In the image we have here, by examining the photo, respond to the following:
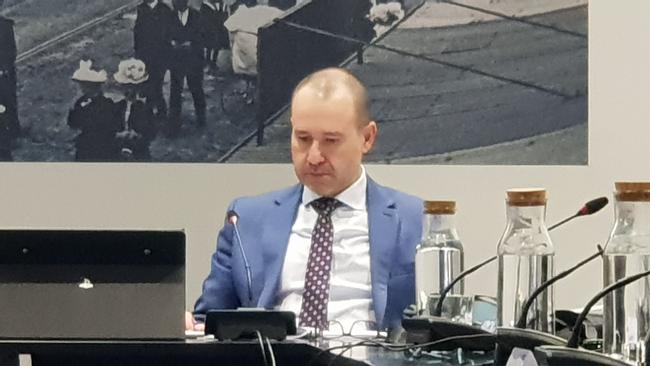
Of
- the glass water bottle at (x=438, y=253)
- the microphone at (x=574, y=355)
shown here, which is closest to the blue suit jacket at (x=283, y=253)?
the glass water bottle at (x=438, y=253)

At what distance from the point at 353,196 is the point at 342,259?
0.19 meters

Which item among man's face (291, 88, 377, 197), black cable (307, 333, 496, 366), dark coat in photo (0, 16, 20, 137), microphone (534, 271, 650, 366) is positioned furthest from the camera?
dark coat in photo (0, 16, 20, 137)

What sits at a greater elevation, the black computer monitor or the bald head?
the bald head

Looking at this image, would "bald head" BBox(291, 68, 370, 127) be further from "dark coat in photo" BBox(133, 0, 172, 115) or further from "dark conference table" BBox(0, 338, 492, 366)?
"dark conference table" BBox(0, 338, 492, 366)

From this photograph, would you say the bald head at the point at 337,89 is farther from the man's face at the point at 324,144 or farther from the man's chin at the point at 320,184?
the man's chin at the point at 320,184

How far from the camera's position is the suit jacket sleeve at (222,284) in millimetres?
2619

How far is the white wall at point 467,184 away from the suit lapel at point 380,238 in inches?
26.2

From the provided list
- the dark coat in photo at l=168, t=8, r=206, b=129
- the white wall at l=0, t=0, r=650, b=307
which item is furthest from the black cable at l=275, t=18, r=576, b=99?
the dark coat in photo at l=168, t=8, r=206, b=129

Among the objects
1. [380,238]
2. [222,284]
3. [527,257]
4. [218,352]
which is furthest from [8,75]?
[527,257]

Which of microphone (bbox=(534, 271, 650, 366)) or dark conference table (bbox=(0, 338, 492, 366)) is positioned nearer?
microphone (bbox=(534, 271, 650, 366))

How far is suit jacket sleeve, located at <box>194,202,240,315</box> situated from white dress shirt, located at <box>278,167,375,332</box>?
0.14 metres

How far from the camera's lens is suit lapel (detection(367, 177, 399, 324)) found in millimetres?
2555

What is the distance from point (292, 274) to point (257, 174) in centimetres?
80

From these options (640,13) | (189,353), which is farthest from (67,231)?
(640,13)
